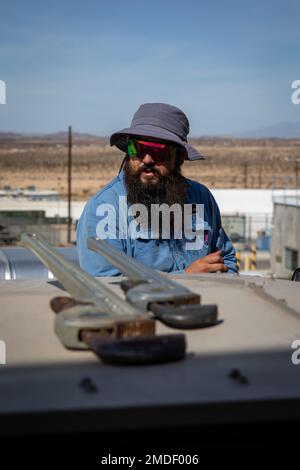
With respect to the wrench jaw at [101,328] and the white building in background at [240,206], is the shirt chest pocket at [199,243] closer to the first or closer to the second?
the wrench jaw at [101,328]

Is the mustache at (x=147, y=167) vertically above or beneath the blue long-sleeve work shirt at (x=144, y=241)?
above

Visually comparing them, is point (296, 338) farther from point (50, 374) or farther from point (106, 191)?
point (106, 191)

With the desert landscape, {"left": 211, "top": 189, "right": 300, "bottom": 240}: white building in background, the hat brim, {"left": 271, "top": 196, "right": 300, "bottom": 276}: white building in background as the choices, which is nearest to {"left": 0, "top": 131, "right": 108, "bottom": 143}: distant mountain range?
the desert landscape

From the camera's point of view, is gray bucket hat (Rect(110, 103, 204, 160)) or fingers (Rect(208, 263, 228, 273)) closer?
fingers (Rect(208, 263, 228, 273))

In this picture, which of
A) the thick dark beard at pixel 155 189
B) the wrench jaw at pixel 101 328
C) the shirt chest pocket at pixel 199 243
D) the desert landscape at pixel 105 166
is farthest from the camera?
the desert landscape at pixel 105 166

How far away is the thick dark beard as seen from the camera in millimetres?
5074

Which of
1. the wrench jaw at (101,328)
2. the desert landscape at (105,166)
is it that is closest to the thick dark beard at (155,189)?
the wrench jaw at (101,328)

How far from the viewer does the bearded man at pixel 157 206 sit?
4.73 meters

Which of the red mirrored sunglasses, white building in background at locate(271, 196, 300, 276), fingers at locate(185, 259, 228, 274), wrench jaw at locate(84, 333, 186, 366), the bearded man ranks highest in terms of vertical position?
the red mirrored sunglasses

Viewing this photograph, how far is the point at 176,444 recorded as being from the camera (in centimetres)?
209

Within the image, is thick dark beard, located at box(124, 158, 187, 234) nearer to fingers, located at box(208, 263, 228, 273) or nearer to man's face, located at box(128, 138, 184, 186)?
man's face, located at box(128, 138, 184, 186)

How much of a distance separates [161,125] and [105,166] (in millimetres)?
97111

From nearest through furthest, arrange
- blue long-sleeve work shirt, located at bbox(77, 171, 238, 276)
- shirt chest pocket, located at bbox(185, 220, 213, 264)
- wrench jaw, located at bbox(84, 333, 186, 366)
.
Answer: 1. wrench jaw, located at bbox(84, 333, 186, 366)
2. blue long-sleeve work shirt, located at bbox(77, 171, 238, 276)
3. shirt chest pocket, located at bbox(185, 220, 213, 264)

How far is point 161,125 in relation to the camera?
5.07m
